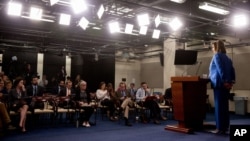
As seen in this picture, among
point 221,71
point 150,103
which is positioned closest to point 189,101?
point 221,71

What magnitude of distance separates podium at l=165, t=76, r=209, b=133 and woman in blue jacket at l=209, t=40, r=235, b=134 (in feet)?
1.25

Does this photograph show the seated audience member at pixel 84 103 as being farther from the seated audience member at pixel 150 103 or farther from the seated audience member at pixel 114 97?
the seated audience member at pixel 150 103

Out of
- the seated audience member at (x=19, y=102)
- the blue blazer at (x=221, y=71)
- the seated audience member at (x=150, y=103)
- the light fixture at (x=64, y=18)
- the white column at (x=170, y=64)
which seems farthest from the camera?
the white column at (x=170, y=64)

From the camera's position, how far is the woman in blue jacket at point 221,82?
4.49 metres

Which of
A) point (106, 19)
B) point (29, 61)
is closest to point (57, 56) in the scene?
point (29, 61)

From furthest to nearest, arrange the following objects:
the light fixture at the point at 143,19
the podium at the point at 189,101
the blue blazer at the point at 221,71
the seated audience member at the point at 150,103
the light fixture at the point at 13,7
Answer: the light fixture at the point at 143,19, the seated audience member at the point at 150,103, the light fixture at the point at 13,7, the podium at the point at 189,101, the blue blazer at the point at 221,71

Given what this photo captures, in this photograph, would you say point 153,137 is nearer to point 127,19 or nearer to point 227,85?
point 227,85

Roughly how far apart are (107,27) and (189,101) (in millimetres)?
5953

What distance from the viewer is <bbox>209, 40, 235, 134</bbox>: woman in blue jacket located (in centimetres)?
449

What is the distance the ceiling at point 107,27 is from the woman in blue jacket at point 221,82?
2.84 m

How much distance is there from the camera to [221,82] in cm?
449

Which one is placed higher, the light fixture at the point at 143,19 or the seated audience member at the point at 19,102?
the light fixture at the point at 143,19

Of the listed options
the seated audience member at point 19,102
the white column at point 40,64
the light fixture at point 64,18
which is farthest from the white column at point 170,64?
the white column at point 40,64

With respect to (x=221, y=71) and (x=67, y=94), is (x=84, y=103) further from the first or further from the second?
(x=221, y=71)
